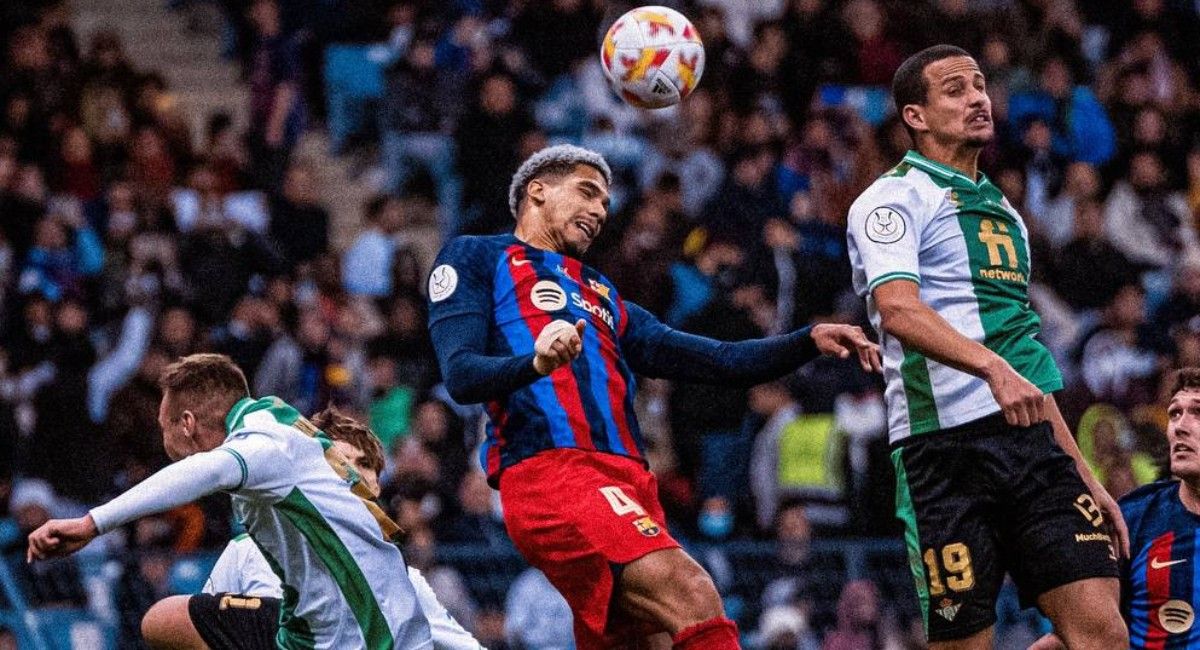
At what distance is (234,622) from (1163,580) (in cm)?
364

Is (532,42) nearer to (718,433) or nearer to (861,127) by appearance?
(861,127)

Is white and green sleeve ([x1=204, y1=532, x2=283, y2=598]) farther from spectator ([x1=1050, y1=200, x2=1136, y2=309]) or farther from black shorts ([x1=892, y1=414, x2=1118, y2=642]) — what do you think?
spectator ([x1=1050, y1=200, x2=1136, y2=309])

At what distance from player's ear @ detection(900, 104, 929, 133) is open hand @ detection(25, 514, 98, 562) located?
10.3ft

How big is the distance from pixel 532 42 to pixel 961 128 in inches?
435

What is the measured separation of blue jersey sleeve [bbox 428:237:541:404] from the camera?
274 inches

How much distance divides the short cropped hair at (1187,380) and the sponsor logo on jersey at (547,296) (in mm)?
2350

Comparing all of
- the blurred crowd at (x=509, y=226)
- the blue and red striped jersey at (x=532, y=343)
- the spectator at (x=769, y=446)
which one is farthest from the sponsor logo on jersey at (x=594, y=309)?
the spectator at (x=769, y=446)

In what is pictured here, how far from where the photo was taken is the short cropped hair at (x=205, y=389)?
7488 millimetres

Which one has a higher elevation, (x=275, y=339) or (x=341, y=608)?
(x=275, y=339)

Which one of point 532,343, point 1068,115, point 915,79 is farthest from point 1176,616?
point 1068,115

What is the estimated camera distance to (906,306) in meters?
6.73

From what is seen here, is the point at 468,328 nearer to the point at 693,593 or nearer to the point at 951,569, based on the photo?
the point at 693,593

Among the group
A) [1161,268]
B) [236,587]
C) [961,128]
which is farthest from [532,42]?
[961,128]

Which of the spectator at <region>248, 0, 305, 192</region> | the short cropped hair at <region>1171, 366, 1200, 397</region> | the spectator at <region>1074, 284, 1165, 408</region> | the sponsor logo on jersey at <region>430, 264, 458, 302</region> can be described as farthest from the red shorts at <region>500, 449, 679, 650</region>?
the spectator at <region>248, 0, 305, 192</region>
